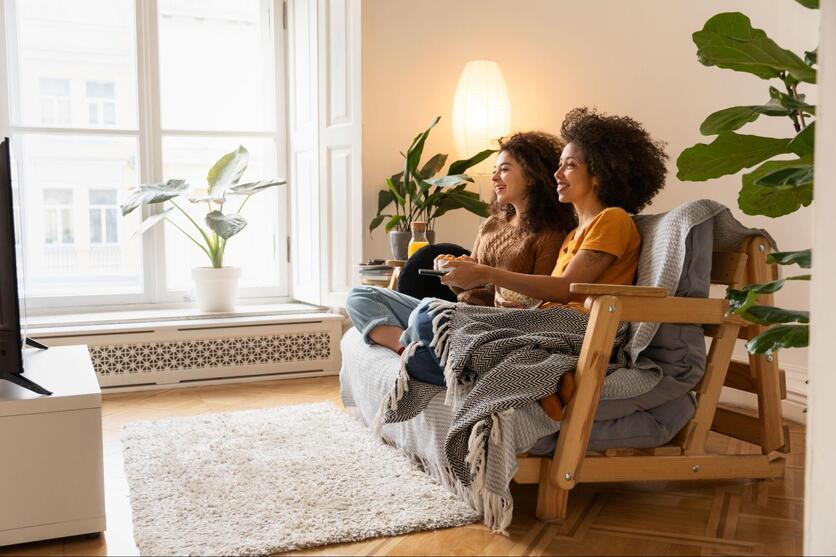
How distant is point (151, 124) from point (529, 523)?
3194 mm

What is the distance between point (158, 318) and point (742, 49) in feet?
10.6

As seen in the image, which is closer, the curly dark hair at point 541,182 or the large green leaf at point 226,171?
the curly dark hair at point 541,182

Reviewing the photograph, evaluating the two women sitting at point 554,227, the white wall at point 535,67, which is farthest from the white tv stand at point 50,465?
the white wall at point 535,67

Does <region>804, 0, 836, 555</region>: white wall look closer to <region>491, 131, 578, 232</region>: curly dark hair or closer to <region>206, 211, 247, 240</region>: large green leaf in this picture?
<region>491, 131, 578, 232</region>: curly dark hair

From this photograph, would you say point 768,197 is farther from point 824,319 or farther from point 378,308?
point 378,308

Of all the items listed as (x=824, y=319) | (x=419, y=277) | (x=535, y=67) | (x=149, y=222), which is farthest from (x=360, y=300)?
(x=535, y=67)

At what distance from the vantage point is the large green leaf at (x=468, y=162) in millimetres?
3861

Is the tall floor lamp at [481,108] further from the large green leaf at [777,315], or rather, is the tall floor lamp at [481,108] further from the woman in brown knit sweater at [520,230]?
the large green leaf at [777,315]

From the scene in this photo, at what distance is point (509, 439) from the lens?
83.7 inches

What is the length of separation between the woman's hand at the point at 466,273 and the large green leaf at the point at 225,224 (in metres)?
1.66

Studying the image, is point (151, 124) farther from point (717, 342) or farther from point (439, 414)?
point (717, 342)

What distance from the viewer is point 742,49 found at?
1.63 metres

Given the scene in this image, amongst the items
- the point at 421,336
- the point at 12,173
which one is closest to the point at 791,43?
the point at 421,336

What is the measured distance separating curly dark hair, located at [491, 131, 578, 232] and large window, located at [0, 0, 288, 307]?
213 centimetres
